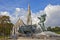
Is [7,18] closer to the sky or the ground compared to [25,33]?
closer to the sky

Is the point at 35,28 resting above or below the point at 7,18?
below

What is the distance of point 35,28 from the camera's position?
35094mm

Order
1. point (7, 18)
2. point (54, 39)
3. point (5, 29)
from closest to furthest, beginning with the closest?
point (54, 39) → point (7, 18) → point (5, 29)

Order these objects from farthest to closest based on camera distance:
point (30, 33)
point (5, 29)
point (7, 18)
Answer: point (5, 29), point (7, 18), point (30, 33)

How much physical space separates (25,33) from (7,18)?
23798 mm

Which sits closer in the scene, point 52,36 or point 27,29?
point 52,36

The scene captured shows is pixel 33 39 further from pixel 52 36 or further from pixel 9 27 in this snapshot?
pixel 9 27

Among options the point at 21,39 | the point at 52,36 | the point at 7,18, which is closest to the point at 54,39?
the point at 52,36

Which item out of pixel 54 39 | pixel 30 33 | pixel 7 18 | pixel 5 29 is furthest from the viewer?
pixel 5 29

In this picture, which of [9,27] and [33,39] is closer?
[33,39]

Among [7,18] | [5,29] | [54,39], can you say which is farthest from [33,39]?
[5,29]

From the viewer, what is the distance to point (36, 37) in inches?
1224

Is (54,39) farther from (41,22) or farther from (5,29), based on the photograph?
(5,29)

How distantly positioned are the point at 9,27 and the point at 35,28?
3176 cm
